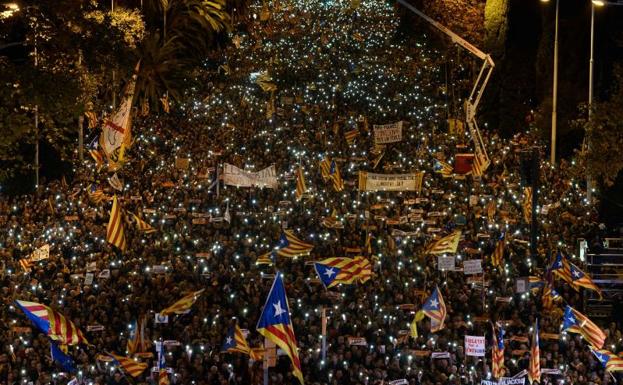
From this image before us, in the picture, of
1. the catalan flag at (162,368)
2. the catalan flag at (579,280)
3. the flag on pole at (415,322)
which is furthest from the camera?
the catalan flag at (579,280)

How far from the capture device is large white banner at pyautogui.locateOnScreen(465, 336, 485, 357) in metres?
16.7

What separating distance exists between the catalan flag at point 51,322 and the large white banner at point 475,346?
6.92 metres

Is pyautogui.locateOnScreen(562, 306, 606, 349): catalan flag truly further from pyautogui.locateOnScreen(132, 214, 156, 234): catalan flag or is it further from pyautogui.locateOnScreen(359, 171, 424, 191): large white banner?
pyautogui.locateOnScreen(132, 214, 156, 234): catalan flag

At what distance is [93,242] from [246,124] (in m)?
12.9

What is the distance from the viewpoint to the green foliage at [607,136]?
2056 cm

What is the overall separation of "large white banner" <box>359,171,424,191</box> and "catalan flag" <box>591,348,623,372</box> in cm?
826

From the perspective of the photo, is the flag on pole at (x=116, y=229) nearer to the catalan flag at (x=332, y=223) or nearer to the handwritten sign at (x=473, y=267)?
the catalan flag at (x=332, y=223)

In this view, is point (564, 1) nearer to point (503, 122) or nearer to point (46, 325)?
point (503, 122)

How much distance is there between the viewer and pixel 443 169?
27.8 metres

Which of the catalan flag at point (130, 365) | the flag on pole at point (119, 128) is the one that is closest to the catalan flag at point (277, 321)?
the catalan flag at point (130, 365)

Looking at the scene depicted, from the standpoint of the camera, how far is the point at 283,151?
98.0 feet

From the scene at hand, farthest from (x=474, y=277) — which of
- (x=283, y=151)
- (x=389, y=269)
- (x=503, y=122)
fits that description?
(x=503, y=122)

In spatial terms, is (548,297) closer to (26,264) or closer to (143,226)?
(143,226)

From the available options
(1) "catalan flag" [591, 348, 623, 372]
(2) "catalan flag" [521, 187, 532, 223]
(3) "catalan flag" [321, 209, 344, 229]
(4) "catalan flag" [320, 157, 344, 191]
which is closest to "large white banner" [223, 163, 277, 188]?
(4) "catalan flag" [320, 157, 344, 191]
